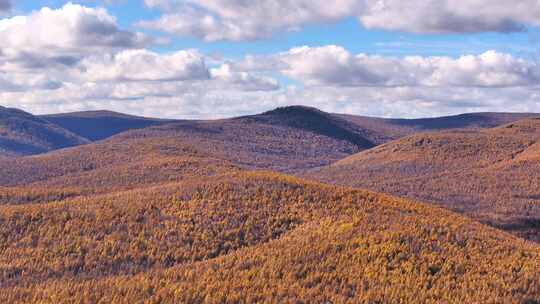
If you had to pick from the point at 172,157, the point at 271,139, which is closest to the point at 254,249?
the point at 172,157

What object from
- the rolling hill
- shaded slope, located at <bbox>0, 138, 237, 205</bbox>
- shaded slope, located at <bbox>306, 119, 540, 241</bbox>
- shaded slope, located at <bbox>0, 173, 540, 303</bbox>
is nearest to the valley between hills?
shaded slope, located at <bbox>0, 173, 540, 303</bbox>

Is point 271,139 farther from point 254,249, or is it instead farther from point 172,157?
point 254,249

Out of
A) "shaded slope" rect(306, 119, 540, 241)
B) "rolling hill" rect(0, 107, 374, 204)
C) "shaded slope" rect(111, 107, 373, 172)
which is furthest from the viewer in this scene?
"shaded slope" rect(111, 107, 373, 172)

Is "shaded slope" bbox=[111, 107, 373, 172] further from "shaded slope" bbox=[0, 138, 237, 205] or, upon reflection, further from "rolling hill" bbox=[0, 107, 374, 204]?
"shaded slope" bbox=[0, 138, 237, 205]

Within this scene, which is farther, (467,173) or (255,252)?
(467,173)

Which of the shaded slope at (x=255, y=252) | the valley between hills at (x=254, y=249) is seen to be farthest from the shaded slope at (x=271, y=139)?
the shaded slope at (x=255, y=252)

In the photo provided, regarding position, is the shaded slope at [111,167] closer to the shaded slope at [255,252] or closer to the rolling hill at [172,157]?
the rolling hill at [172,157]
